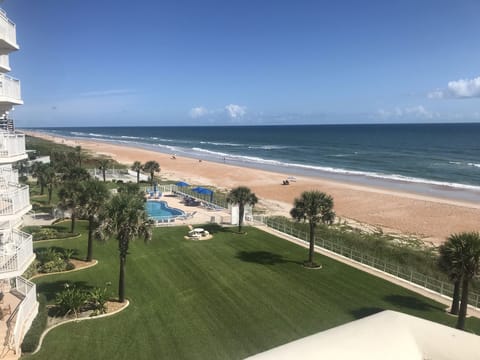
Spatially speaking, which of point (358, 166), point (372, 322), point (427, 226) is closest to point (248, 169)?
point (358, 166)

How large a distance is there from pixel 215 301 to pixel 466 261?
11203mm

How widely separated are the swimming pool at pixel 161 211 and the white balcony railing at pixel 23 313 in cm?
1949

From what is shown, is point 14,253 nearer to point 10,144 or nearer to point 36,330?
point 36,330

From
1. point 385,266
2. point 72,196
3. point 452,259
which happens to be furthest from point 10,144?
point 385,266

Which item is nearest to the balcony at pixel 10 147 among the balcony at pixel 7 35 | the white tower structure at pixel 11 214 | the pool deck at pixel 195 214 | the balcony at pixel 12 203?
the white tower structure at pixel 11 214

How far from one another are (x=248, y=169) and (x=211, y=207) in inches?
1625

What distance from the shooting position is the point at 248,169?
80.3m

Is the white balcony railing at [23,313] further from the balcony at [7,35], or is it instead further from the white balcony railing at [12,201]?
the balcony at [7,35]

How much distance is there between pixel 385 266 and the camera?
2370 cm

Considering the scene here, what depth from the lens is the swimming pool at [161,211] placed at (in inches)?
1470

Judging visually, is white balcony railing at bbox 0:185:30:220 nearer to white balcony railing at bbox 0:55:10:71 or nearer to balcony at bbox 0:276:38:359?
balcony at bbox 0:276:38:359

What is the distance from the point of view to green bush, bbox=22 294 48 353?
45.6 ft

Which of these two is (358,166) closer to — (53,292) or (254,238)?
(254,238)

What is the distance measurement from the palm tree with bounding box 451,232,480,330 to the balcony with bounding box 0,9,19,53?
Answer: 1926 centimetres
